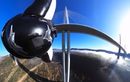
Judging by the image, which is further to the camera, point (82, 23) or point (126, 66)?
point (126, 66)

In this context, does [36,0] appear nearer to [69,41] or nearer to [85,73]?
[69,41]

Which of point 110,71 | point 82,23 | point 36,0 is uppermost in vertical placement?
point 36,0

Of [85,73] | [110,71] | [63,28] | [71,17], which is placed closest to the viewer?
[63,28]

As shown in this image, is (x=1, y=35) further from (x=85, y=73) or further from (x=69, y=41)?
(x=85, y=73)

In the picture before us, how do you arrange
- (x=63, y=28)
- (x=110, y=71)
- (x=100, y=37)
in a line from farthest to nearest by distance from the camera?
(x=110, y=71) → (x=100, y=37) → (x=63, y=28)

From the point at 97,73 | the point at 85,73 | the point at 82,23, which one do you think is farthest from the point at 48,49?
the point at 85,73

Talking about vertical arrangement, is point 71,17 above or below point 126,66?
above

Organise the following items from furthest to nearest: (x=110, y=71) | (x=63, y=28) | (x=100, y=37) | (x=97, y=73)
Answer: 1. (x=97, y=73)
2. (x=110, y=71)
3. (x=100, y=37)
4. (x=63, y=28)

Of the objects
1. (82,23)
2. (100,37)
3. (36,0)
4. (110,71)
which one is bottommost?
(110,71)

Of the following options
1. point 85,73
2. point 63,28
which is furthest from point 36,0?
point 85,73
